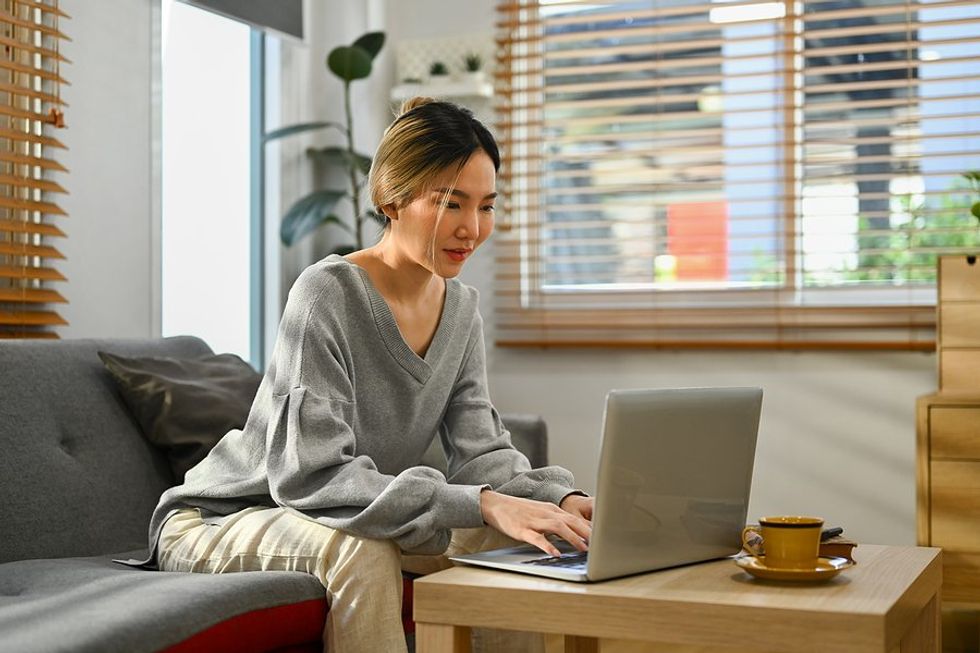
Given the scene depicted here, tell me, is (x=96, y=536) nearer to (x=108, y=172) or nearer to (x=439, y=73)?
(x=108, y=172)

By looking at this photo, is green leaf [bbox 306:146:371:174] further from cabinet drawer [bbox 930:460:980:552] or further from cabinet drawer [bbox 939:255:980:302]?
cabinet drawer [bbox 930:460:980:552]

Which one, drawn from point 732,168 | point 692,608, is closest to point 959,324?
point 732,168

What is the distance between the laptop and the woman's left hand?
0.51ft

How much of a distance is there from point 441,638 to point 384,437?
566mm

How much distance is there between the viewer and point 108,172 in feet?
9.57

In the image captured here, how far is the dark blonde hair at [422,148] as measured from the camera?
1.91 meters

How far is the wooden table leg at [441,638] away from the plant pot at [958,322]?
6.48 feet

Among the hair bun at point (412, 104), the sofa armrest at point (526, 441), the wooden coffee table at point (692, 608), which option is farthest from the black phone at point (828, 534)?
the sofa armrest at point (526, 441)

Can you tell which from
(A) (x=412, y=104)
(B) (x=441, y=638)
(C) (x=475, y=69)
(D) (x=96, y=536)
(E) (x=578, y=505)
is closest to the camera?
(B) (x=441, y=638)

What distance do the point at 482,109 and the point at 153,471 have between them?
1888 mm

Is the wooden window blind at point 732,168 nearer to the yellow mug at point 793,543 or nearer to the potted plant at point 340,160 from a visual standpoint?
the potted plant at point 340,160

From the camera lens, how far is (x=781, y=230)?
3.55 m

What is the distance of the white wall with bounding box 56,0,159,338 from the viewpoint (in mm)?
2812

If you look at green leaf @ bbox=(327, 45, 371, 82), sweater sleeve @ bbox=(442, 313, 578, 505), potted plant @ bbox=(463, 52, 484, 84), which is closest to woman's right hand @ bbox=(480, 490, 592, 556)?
sweater sleeve @ bbox=(442, 313, 578, 505)
